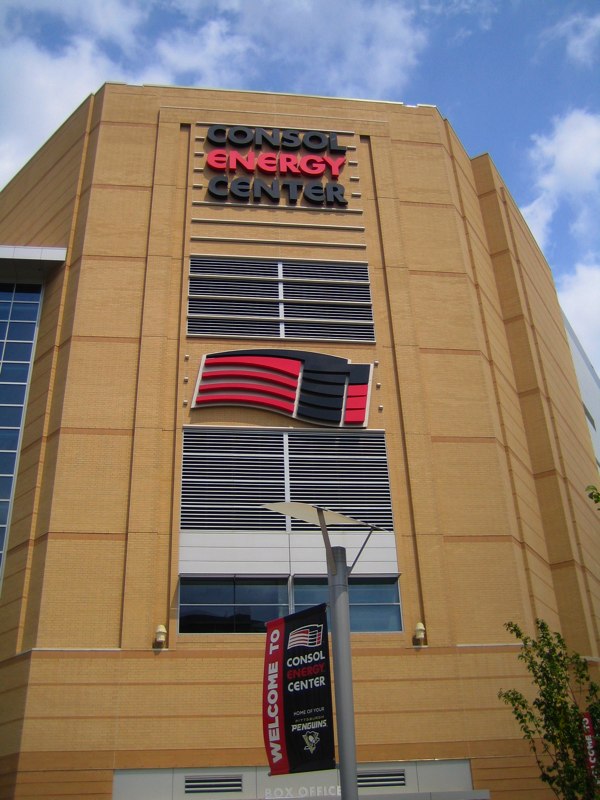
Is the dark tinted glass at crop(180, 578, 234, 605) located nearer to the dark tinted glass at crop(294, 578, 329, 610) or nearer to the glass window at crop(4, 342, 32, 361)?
the dark tinted glass at crop(294, 578, 329, 610)

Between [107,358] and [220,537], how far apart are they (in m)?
6.57

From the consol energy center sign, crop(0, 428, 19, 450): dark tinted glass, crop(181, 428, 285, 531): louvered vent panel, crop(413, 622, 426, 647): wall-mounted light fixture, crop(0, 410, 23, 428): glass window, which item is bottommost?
crop(413, 622, 426, 647): wall-mounted light fixture

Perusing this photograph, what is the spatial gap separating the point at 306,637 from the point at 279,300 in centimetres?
1597

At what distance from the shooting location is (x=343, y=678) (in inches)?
488

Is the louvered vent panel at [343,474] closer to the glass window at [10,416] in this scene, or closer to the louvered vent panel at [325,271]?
the louvered vent panel at [325,271]

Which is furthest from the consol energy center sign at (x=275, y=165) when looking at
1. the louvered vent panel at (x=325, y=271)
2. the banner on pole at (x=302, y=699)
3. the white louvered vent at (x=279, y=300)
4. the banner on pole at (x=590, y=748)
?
the banner on pole at (x=302, y=699)

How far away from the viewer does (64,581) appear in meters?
21.7

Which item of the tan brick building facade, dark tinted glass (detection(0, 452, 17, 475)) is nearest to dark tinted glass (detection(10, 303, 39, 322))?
Result: the tan brick building facade

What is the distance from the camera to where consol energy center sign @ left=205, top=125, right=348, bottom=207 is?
96.0 feet

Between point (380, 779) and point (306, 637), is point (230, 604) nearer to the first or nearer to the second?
point (380, 779)

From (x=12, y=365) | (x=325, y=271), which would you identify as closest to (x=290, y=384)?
(x=325, y=271)

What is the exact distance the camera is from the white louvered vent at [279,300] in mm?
26500

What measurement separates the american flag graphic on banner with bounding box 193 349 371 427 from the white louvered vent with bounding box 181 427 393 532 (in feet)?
2.32

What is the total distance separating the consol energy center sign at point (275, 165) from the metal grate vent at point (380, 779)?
18.5 meters
